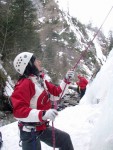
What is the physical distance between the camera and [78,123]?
6.91 m

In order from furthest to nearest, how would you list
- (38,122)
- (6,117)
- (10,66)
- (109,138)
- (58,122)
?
(10,66) < (6,117) < (58,122) < (109,138) < (38,122)

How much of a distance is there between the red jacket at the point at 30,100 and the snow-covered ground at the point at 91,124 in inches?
44.2

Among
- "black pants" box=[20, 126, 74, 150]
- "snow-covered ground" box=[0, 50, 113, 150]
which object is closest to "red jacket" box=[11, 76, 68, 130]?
"black pants" box=[20, 126, 74, 150]

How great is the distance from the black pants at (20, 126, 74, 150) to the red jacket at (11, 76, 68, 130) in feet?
0.30

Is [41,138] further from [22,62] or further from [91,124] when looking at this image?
[91,124]

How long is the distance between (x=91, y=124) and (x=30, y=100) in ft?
10.4

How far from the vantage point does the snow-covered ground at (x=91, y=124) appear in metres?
4.61

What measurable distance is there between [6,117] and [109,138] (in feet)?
40.2

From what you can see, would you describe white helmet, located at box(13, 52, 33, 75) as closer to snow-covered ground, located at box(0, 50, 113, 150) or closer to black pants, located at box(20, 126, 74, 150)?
black pants, located at box(20, 126, 74, 150)

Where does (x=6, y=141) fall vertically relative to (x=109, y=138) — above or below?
below

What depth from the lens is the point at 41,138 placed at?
3904 mm

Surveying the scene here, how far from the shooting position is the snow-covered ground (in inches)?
181

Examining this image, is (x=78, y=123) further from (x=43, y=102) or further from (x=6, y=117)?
(x=6, y=117)

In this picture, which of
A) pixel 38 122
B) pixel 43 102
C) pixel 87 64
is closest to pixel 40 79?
pixel 43 102
